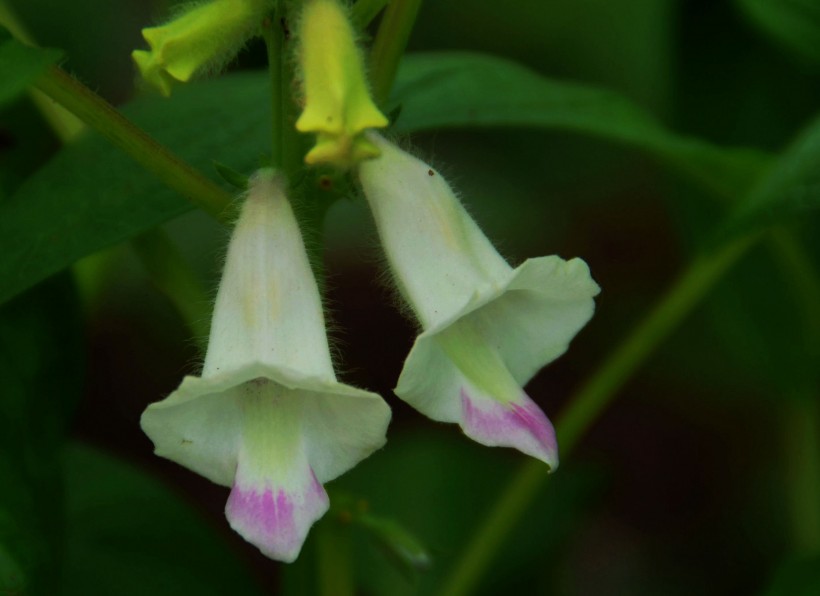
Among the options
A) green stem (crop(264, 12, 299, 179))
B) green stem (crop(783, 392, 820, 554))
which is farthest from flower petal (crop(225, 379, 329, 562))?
green stem (crop(783, 392, 820, 554))

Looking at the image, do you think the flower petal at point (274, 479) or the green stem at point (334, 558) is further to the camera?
the green stem at point (334, 558)

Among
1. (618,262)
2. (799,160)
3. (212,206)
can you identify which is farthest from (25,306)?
(618,262)

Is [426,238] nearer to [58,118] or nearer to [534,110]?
[534,110]

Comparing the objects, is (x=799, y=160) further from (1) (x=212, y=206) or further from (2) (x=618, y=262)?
(2) (x=618, y=262)

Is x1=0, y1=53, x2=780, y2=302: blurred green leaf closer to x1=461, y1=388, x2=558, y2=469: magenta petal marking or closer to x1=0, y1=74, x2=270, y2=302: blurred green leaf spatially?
x1=0, y1=74, x2=270, y2=302: blurred green leaf

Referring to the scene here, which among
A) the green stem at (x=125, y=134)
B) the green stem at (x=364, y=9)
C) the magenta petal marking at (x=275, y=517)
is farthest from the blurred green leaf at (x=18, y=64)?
the magenta petal marking at (x=275, y=517)

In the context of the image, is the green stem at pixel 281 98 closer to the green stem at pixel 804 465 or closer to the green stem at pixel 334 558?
the green stem at pixel 334 558

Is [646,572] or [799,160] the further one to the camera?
[646,572]
